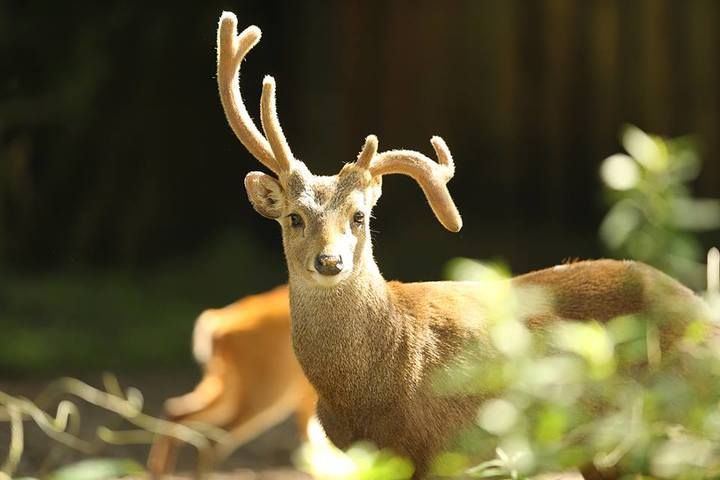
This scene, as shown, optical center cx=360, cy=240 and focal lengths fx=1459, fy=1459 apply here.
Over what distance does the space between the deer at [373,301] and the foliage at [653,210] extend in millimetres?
1446

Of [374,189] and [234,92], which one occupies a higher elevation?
[234,92]

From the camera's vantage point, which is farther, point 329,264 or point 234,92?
point 234,92

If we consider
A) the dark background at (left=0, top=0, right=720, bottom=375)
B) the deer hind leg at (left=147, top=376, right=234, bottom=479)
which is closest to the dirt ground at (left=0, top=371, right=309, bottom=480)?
the deer hind leg at (left=147, top=376, right=234, bottom=479)

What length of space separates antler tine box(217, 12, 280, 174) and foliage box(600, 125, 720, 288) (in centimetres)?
183

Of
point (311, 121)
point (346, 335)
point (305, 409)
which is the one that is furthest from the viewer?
point (311, 121)

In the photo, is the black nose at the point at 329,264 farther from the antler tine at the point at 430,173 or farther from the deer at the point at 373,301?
the antler tine at the point at 430,173

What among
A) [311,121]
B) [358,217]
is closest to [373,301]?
[358,217]

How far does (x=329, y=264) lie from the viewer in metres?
3.86

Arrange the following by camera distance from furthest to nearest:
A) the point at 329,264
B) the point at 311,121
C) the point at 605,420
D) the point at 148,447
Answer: the point at 311,121
the point at 148,447
the point at 329,264
the point at 605,420

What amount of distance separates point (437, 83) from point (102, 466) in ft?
29.8

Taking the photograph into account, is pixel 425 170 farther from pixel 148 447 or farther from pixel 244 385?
pixel 148 447

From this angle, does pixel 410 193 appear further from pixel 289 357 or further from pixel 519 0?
pixel 289 357

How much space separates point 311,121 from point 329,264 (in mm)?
7298

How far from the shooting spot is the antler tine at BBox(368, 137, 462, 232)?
13.1 ft
